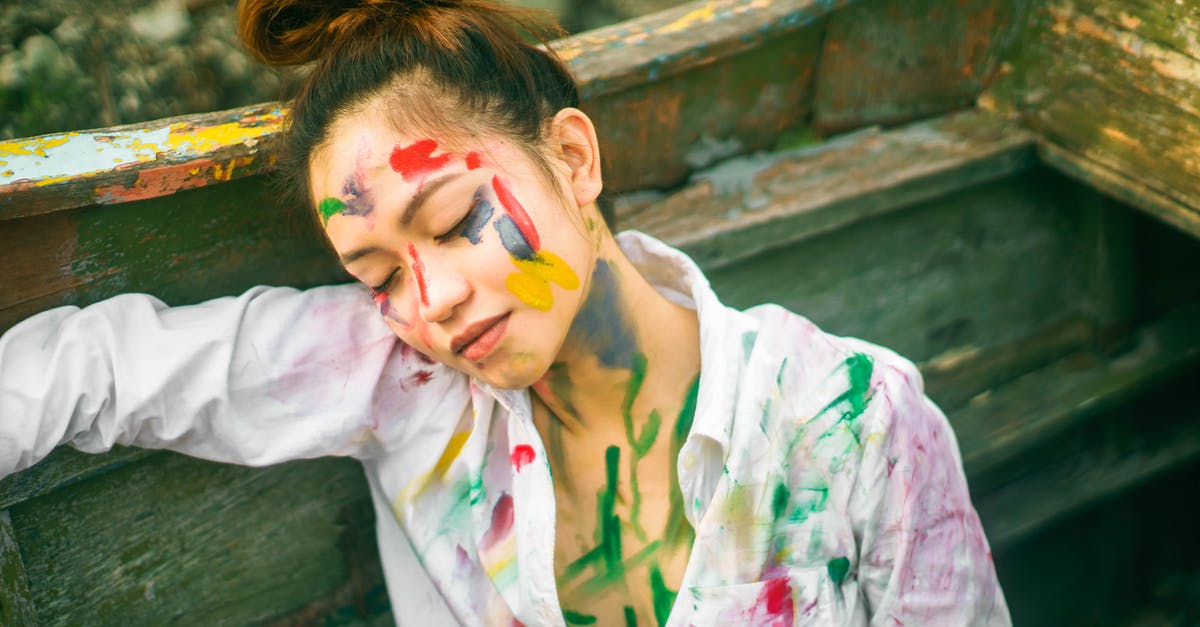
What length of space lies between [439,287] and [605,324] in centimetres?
33

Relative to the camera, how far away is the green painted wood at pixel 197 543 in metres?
1.67

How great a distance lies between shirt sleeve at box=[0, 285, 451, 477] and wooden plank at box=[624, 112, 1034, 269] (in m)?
0.72

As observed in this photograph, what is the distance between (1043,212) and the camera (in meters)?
2.62

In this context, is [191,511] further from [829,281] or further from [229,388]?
[829,281]

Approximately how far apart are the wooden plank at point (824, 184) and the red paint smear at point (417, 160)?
80 cm

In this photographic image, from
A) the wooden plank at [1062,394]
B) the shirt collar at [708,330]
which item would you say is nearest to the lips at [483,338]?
the shirt collar at [708,330]

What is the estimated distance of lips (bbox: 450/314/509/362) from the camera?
1.45m

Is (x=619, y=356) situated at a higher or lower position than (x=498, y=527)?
higher

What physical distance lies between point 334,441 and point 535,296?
0.43 meters

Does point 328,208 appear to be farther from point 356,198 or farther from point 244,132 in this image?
point 244,132

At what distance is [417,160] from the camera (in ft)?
4.68

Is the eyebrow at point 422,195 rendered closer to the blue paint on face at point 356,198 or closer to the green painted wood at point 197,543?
the blue paint on face at point 356,198

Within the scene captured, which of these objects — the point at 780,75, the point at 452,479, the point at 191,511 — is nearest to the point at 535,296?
the point at 452,479

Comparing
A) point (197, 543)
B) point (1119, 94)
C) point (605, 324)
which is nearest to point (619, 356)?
point (605, 324)
